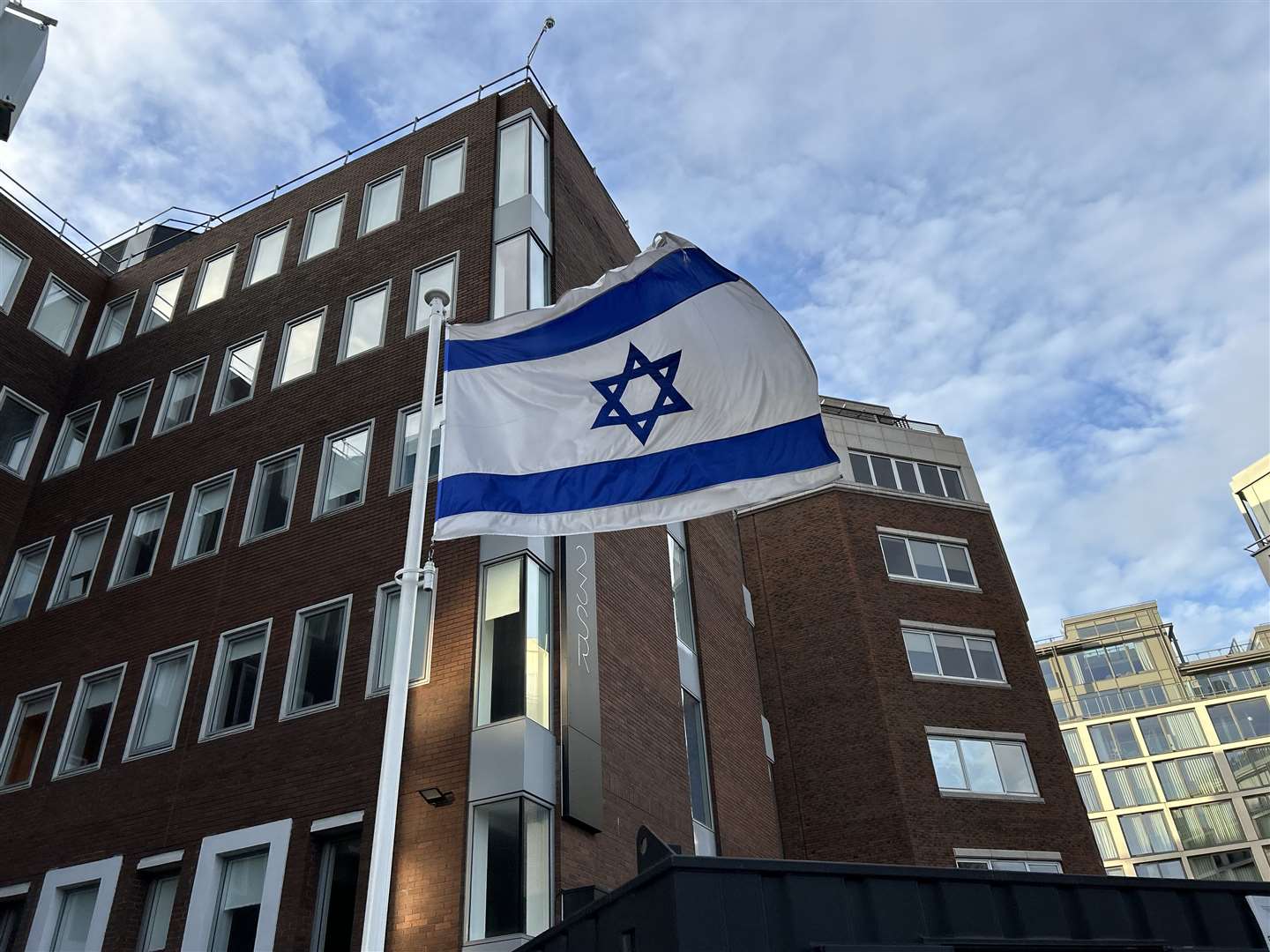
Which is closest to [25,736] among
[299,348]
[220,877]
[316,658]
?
[220,877]

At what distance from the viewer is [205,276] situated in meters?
28.1

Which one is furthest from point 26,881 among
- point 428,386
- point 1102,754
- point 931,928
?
point 1102,754

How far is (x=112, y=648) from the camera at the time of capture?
69.8ft

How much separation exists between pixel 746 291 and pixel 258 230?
19708 millimetres

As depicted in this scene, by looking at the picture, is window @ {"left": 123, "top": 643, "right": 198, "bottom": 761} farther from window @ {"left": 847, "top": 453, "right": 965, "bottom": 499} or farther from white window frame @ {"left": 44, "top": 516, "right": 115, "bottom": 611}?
window @ {"left": 847, "top": 453, "right": 965, "bottom": 499}

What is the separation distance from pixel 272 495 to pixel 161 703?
14.8 ft

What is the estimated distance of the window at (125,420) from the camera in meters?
25.7

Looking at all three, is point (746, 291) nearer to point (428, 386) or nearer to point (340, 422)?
point (428, 386)

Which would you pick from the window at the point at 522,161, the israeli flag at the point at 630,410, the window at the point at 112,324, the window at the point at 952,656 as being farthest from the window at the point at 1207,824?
the israeli flag at the point at 630,410

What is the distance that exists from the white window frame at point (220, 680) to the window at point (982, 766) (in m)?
18.3

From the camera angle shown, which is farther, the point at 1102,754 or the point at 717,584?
the point at 1102,754

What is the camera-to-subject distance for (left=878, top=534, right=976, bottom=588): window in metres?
33.1

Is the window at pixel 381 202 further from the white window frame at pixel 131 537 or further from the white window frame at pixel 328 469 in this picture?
the white window frame at pixel 131 537

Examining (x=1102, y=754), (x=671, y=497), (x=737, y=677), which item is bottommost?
(x=671, y=497)
